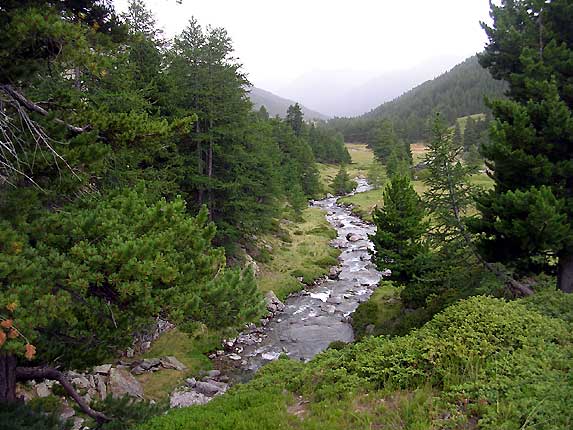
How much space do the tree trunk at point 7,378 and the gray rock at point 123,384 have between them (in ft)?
20.5

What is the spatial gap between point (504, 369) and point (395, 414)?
2.10m

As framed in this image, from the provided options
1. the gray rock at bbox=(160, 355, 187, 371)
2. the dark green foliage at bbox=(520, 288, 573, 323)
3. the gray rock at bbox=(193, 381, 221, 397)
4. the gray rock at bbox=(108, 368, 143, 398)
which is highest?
the dark green foliage at bbox=(520, 288, 573, 323)

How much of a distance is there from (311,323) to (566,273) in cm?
1234

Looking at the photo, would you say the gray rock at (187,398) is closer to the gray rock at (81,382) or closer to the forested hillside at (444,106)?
the gray rock at (81,382)

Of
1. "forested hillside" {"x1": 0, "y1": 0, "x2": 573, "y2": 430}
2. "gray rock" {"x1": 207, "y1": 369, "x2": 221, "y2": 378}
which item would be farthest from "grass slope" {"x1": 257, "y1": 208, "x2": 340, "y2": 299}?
"gray rock" {"x1": 207, "y1": 369, "x2": 221, "y2": 378}

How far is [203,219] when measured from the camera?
25.0ft

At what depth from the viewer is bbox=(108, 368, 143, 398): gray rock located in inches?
510

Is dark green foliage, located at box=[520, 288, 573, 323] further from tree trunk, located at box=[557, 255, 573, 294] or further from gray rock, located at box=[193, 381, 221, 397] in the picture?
gray rock, located at box=[193, 381, 221, 397]

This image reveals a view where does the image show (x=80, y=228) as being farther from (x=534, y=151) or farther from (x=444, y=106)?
(x=444, y=106)

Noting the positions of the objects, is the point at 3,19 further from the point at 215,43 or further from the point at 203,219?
the point at 215,43

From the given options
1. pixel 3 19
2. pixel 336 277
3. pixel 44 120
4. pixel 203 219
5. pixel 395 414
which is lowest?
pixel 336 277

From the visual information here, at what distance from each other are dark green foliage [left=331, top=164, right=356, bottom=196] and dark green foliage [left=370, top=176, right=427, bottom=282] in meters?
50.3

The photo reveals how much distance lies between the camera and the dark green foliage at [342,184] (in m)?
70.2

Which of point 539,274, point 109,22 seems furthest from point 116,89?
point 539,274
